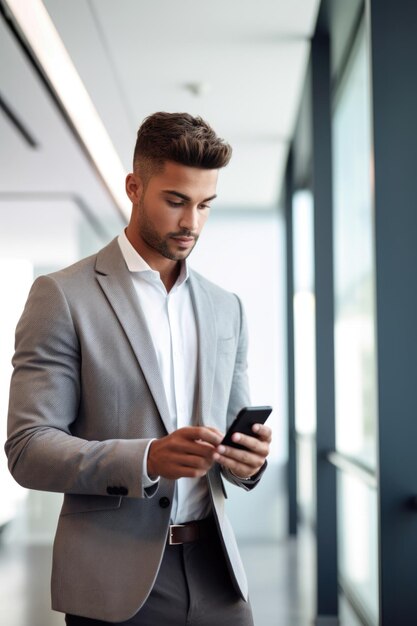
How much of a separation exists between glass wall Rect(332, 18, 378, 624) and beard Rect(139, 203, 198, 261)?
2578 millimetres

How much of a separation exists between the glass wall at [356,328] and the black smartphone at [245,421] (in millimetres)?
2764

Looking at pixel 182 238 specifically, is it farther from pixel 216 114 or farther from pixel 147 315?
pixel 216 114

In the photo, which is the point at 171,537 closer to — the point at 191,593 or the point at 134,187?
the point at 191,593

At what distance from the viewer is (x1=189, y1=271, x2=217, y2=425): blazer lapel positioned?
1.67 m

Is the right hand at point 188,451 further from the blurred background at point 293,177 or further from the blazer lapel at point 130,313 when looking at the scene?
the blurred background at point 293,177

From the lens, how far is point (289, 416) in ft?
27.9

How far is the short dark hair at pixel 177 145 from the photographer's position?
1692mm

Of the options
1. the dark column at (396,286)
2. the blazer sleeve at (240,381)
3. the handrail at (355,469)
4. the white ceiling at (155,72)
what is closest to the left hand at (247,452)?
the blazer sleeve at (240,381)

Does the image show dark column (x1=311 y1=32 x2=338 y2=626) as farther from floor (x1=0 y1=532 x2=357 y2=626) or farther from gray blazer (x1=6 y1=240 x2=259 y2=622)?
gray blazer (x1=6 y1=240 x2=259 y2=622)

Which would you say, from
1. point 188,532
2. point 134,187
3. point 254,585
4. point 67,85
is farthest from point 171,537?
point 254,585

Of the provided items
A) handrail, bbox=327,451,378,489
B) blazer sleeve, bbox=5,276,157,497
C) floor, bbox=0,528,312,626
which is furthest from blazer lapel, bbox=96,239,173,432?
floor, bbox=0,528,312,626

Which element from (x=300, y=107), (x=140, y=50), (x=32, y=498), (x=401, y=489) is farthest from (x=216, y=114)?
(x=401, y=489)

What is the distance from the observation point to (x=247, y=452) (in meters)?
1.47

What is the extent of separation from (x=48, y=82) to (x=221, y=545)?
3000 millimetres
